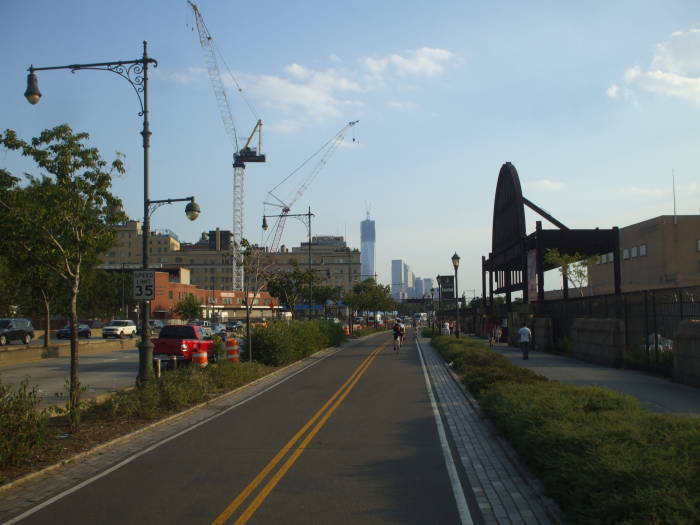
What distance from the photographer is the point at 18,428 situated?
8547mm

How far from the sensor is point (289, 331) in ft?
91.0

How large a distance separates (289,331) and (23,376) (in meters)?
10.5

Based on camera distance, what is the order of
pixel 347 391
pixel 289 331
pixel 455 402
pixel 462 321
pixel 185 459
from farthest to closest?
pixel 462 321 < pixel 289 331 < pixel 347 391 < pixel 455 402 < pixel 185 459

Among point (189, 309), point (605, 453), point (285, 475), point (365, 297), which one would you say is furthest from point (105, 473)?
point (189, 309)

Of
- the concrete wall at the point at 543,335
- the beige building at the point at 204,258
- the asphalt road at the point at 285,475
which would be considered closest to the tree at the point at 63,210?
the asphalt road at the point at 285,475

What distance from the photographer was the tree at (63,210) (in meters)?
11.5

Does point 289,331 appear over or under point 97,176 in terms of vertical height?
under

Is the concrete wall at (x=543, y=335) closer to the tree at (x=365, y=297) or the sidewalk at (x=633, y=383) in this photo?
the sidewalk at (x=633, y=383)

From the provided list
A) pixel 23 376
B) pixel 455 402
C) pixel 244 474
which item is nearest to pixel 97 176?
pixel 244 474

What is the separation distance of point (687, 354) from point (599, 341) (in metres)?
8.04

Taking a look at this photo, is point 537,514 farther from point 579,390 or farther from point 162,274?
point 162,274

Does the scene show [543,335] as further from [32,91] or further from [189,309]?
[189,309]

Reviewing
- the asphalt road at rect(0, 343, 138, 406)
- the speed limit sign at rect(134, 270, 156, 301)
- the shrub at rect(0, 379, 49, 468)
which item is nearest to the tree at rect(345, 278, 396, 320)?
the asphalt road at rect(0, 343, 138, 406)

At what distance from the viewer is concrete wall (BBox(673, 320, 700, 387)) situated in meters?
15.1
